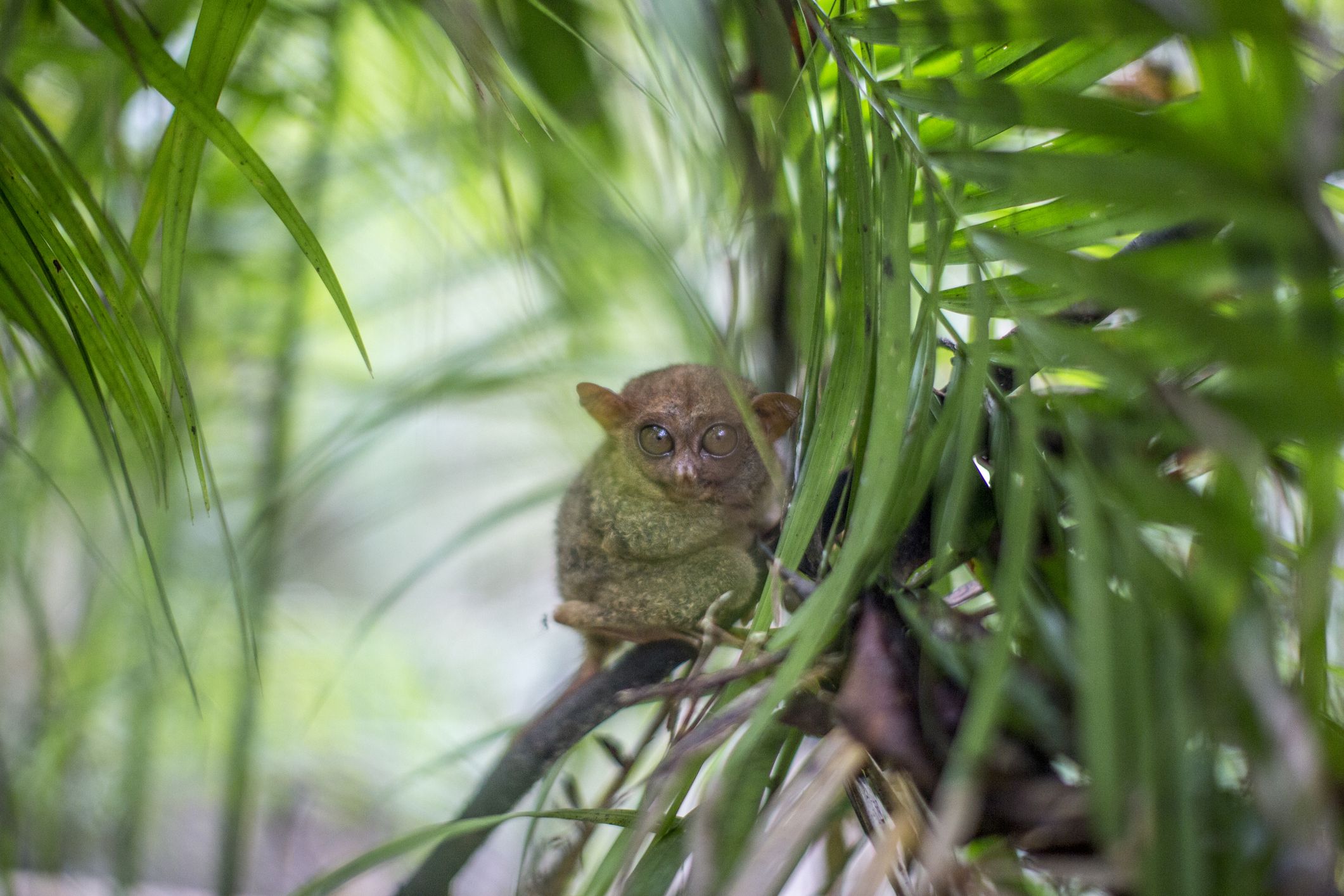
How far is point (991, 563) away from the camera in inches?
39.4

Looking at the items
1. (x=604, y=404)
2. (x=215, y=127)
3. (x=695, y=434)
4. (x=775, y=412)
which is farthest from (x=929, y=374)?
(x=215, y=127)

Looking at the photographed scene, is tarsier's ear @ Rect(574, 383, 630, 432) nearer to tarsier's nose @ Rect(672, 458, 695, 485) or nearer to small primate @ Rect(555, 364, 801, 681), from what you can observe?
small primate @ Rect(555, 364, 801, 681)

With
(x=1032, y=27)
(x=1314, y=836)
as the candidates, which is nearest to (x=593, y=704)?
(x=1314, y=836)

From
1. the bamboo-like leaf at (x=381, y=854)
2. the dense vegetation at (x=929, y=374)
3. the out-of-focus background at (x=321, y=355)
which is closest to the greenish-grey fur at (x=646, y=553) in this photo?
the dense vegetation at (x=929, y=374)

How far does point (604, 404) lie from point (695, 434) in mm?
197

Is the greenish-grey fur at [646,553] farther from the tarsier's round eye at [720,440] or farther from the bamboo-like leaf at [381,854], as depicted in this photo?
the bamboo-like leaf at [381,854]

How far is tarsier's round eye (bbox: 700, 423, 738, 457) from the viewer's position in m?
1.48

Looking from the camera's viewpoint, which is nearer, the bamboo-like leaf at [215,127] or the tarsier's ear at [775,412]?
the bamboo-like leaf at [215,127]

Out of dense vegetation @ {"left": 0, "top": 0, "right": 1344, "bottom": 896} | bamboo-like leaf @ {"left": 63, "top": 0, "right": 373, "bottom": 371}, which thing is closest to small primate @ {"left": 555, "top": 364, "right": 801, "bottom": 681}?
dense vegetation @ {"left": 0, "top": 0, "right": 1344, "bottom": 896}

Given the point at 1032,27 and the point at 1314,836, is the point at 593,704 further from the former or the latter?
the point at 1032,27

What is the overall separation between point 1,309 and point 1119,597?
1318 mm

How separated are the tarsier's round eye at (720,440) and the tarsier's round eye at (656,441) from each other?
0.06m

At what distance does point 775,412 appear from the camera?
143cm

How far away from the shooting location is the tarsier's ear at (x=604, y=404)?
156cm
